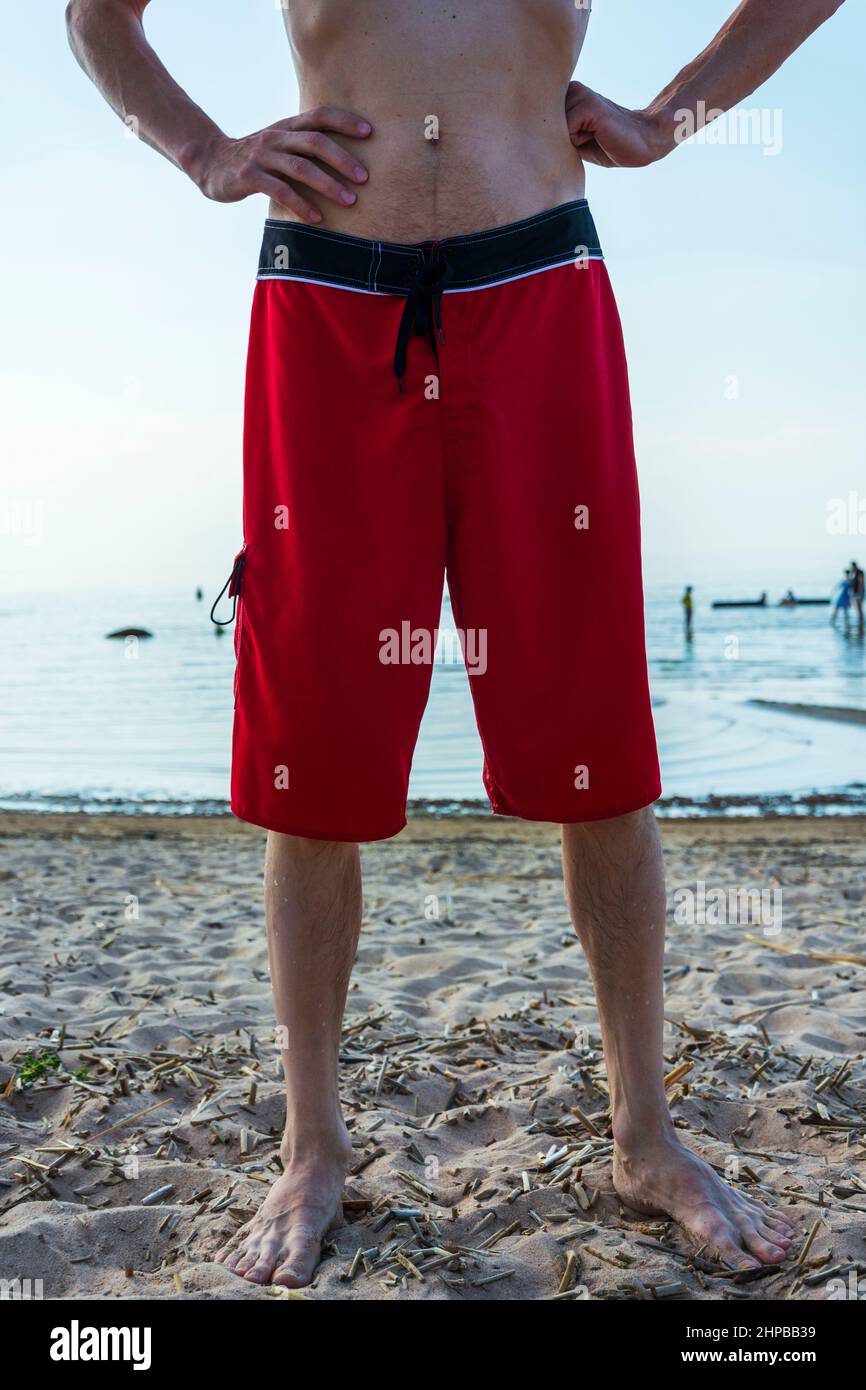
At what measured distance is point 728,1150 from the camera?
2203 mm

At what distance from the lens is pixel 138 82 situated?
2.04 meters

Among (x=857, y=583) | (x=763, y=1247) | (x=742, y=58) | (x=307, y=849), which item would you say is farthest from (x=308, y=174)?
(x=857, y=583)

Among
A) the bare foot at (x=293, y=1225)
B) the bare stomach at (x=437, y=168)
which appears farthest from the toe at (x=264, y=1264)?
the bare stomach at (x=437, y=168)

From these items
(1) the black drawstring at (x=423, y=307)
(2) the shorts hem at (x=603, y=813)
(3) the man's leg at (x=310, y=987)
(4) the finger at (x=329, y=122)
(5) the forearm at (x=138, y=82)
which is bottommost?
(3) the man's leg at (x=310, y=987)

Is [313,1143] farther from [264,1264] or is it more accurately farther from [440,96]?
[440,96]

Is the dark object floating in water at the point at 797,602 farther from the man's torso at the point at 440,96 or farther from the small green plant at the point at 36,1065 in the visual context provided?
the man's torso at the point at 440,96

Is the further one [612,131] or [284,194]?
[612,131]

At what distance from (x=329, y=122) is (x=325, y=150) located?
59 millimetres

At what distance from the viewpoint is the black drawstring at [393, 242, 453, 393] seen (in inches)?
72.1

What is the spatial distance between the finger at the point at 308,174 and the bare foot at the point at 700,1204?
5.68ft

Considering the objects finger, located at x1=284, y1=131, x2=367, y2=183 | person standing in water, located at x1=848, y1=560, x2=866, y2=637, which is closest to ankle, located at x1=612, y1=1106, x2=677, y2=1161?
finger, located at x1=284, y1=131, x2=367, y2=183

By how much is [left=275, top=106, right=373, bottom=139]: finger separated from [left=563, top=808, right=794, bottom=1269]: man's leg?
4.13ft

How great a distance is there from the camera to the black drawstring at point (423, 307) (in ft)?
6.01
